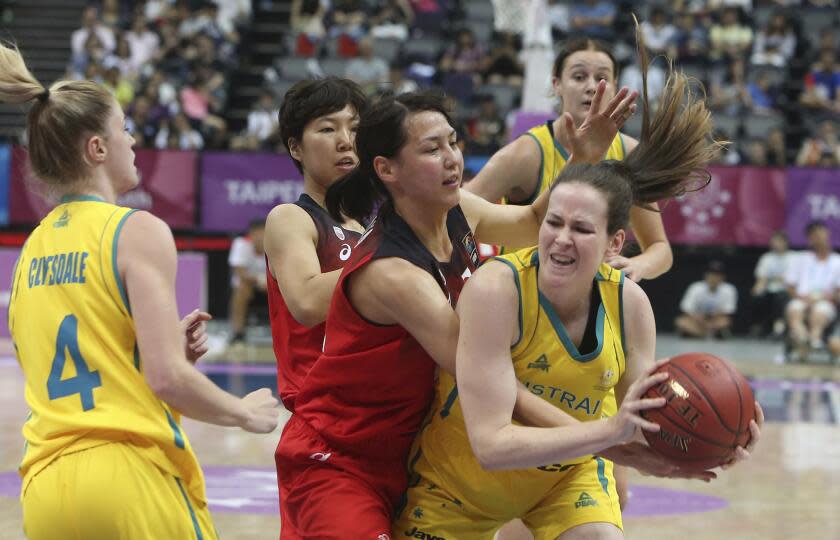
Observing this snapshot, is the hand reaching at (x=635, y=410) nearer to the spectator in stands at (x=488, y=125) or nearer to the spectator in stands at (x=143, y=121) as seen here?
the spectator in stands at (x=488, y=125)

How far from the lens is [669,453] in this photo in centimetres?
301

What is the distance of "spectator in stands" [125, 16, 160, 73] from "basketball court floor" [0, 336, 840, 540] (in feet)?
24.3

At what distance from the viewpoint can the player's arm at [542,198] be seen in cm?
374

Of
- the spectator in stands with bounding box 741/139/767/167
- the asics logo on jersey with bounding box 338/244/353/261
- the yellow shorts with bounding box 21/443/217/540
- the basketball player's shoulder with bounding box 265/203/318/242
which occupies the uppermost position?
the basketball player's shoulder with bounding box 265/203/318/242

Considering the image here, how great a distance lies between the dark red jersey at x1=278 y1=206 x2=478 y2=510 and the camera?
3.40m

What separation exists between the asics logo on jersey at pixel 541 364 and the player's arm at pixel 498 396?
0.36ft

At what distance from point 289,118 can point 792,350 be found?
10.3 meters

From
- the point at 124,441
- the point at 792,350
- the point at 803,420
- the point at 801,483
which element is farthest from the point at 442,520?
Result: the point at 792,350

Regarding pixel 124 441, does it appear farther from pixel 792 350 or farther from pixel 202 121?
pixel 202 121

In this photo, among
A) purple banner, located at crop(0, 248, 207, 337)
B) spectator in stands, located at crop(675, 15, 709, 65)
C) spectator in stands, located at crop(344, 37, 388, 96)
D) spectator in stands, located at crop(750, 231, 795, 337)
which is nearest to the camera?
purple banner, located at crop(0, 248, 207, 337)

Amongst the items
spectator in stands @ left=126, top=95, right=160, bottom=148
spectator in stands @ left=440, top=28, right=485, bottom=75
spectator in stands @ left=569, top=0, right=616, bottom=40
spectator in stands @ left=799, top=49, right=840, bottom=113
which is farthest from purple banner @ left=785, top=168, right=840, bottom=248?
spectator in stands @ left=126, top=95, right=160, bottom=148

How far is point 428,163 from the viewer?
11.3ft

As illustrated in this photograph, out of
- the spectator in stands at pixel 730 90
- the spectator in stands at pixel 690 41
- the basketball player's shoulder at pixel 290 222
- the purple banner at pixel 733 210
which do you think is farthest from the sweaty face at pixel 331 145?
the spectator in stands at pixel 690 41

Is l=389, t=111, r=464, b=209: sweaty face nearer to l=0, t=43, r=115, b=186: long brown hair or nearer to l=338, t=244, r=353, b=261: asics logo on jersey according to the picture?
l=338, t=244, r=353, b=261: asics logo on jersey
